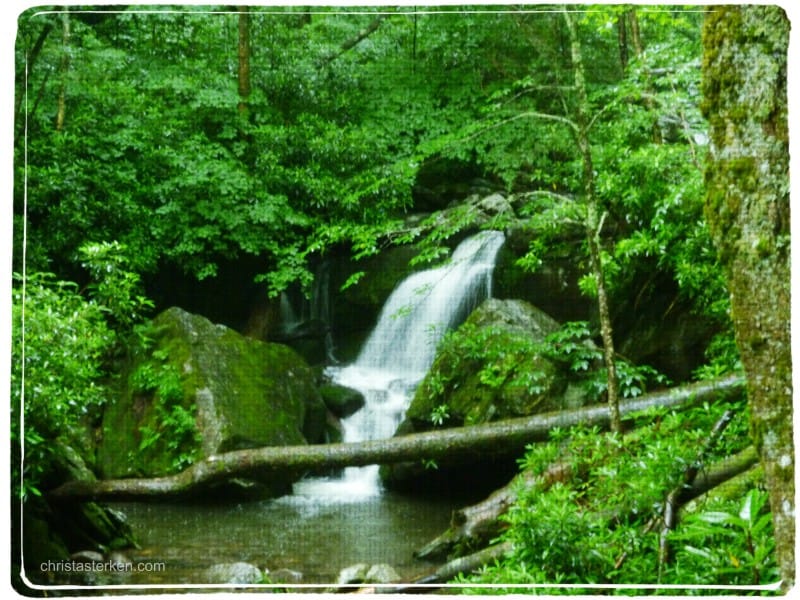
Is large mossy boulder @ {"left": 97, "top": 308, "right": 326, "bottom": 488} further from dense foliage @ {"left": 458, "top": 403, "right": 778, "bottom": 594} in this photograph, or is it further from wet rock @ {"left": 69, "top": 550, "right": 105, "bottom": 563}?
dense foliage @ {"left": 458, "top": 403, "right": 778, "bottom": 594}

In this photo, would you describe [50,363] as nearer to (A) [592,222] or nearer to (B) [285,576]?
(B) [285,576]

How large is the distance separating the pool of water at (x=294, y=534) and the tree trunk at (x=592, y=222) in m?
0.74

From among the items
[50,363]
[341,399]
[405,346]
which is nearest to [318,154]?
[405,346]

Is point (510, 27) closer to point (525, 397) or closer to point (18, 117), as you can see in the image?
point (525, 397)

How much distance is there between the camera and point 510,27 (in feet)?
11.1

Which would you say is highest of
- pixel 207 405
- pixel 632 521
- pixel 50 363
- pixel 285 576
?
pixel 50 363

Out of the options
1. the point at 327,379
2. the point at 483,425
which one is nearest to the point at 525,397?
the point at 483,425

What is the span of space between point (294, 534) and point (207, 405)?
635 mm

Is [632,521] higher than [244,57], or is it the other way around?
[244,57]

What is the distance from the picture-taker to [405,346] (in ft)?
11.2

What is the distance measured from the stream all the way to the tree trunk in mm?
376

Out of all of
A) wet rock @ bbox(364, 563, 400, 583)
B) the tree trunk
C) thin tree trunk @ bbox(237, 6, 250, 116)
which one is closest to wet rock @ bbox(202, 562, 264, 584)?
wet rock @ bbox(364, 563, 400, 583)

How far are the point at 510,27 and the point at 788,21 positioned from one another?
3.37 feet

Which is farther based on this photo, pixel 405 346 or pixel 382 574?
pixel 405 346
